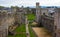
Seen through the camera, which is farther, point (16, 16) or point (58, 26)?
point (16, 16)

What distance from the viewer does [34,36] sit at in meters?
15.9

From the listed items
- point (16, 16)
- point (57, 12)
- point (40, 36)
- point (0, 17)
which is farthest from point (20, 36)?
point (16, 16)

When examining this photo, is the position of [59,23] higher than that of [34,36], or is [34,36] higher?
[59,23]

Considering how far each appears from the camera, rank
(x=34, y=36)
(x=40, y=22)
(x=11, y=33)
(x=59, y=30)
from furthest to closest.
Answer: (x=40, y=22)
(x=11, y=33)
(x=34, y=36)
(x=59, y=30)

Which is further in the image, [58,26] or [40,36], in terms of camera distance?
[40,36]

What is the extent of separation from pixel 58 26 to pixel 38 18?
1629cm

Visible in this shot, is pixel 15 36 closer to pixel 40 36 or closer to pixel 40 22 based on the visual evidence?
pixel 40 36

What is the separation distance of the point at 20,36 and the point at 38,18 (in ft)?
40.0

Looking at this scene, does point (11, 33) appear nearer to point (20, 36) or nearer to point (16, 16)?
point (20, 36)

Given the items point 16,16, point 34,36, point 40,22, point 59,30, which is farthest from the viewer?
point 16,16

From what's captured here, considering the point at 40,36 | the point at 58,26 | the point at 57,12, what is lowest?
the point at 40,36

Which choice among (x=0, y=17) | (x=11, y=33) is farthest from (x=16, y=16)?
(x=0, y=17)

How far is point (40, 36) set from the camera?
1620 centimetres

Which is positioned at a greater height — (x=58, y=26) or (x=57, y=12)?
(x=57, y=12)
